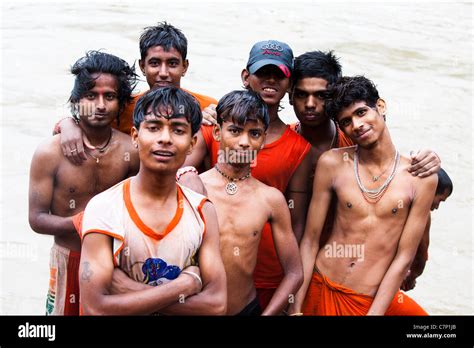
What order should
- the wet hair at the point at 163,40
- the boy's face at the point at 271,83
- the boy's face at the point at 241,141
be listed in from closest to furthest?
the boy's face at the point at 241,141 < the boy's face at the point at 271,83 < the wet hair at the point at 163,40

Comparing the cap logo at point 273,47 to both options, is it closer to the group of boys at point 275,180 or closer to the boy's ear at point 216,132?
the group of boys at point 275,180

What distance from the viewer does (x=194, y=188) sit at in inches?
145

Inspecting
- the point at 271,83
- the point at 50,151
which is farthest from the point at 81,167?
the point at 271,83

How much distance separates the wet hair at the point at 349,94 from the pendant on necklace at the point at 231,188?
0.62 meters

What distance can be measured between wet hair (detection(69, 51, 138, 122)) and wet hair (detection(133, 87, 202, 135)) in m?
0.72

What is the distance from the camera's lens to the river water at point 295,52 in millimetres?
8805

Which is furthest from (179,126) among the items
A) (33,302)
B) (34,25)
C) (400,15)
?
(400,15)

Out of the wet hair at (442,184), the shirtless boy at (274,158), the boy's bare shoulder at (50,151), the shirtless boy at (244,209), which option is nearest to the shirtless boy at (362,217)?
the shirtless boy at (274,158)

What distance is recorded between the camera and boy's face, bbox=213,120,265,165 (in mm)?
3850

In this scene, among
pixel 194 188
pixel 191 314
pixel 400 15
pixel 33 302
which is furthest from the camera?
pixel 400 15

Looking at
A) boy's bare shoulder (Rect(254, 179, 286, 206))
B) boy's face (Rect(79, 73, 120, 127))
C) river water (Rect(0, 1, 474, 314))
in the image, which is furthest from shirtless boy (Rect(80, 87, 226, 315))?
river water (Rect(0, 1, 474, 314))

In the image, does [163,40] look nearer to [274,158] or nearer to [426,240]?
[274,158]

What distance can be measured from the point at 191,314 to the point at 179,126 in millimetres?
710
